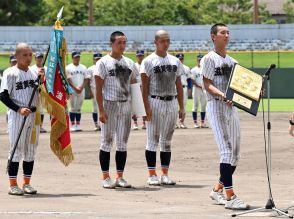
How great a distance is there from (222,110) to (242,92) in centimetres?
79

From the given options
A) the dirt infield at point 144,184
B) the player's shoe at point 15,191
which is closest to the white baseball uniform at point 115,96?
the dirt infield at point 144,184

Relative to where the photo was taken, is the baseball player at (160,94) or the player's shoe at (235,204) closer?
the player's shoe at (235,204)

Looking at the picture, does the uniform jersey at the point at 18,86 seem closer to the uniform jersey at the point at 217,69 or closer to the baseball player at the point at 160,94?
the baseball player at the point at 160,94

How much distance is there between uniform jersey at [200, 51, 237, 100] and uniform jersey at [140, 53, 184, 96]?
7.75 ft

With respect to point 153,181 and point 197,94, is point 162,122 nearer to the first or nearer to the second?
point 153,181

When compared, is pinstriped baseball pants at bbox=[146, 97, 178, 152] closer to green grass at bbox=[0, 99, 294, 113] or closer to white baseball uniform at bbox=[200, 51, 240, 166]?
white baseball uniform at bbox=[200, 51, 240, 166]

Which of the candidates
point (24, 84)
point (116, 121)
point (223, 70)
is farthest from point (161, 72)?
point (223, 70)

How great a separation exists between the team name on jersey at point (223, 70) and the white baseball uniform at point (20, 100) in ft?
9.17

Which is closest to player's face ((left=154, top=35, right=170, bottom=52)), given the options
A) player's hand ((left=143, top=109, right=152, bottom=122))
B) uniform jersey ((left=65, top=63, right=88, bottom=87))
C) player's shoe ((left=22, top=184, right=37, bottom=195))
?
player's hand ((left=143, top=109, right=152, bottom=122))

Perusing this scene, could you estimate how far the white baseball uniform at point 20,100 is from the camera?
14.1 m

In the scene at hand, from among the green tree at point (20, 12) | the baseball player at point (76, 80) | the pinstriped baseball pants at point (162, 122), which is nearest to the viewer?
the pinstriped baseball pants at point (162, 122)

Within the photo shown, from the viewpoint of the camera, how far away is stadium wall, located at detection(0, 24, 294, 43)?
66375 millimetres

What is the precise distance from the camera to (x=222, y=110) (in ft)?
41.8

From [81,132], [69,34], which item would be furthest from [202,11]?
[81,132]
